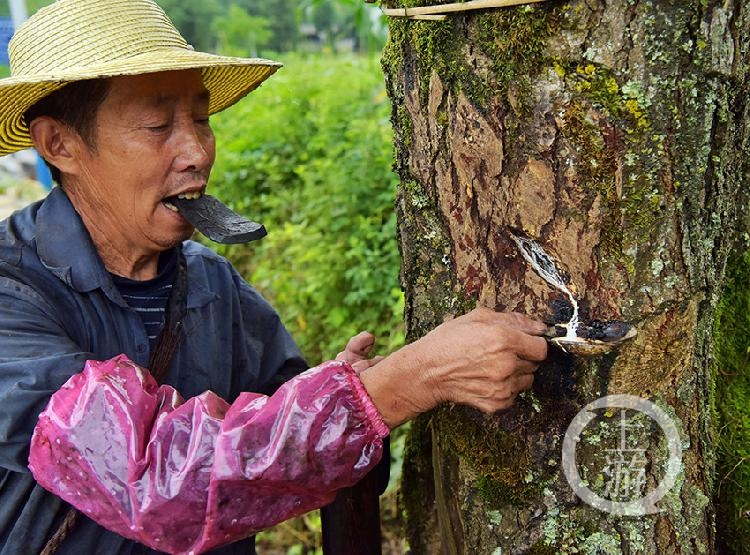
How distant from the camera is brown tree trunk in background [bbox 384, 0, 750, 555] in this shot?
132 centimetres

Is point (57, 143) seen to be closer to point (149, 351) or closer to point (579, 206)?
point (149, 351)

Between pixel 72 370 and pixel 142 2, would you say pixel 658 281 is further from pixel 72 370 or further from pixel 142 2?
pixel 142 2

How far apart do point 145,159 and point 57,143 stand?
10.1 inches

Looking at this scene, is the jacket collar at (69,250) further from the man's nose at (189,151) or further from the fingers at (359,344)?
the fingers at (359,344)

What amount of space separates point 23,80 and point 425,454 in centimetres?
135

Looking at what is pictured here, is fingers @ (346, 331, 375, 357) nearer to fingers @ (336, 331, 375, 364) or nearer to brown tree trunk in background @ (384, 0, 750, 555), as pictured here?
fingers @ (336, 331, 375, 364)

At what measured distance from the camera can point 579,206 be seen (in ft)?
4.57

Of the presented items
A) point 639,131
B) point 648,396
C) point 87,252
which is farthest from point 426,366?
point 87,252

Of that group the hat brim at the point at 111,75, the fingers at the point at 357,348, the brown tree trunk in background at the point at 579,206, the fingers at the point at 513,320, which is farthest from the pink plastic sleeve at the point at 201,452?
the hat brim at the point at 111,75

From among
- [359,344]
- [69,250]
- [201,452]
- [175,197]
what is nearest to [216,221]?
[175,197]

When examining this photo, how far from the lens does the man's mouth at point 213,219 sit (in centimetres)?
169

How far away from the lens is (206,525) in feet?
4.34

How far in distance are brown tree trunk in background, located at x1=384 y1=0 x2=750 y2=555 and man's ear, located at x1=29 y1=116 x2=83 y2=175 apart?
79 centimetres

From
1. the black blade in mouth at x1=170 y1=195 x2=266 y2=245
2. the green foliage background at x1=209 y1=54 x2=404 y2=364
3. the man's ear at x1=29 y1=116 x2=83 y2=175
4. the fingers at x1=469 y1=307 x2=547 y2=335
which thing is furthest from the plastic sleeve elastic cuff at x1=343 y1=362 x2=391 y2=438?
the green foliage background at x1=209 y1=54 x2=404 y2=364
